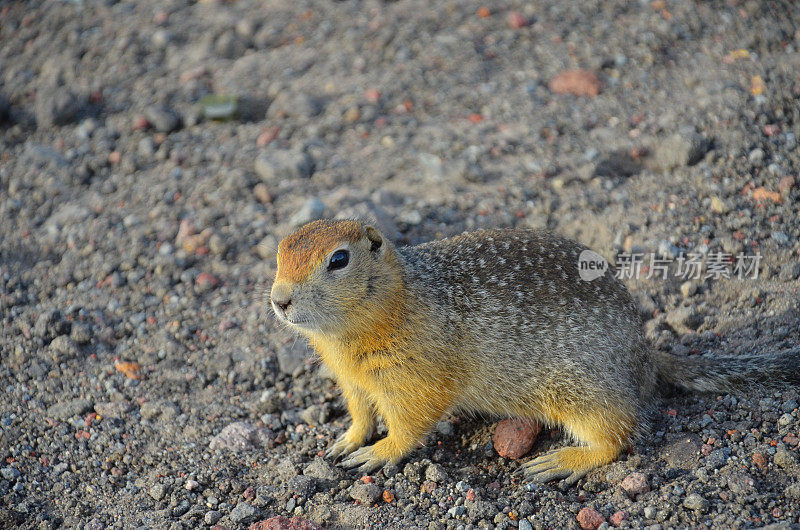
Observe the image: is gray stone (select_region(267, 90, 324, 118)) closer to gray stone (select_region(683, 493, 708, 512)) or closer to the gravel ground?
the gravel ground

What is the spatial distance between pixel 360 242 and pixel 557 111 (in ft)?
9.96

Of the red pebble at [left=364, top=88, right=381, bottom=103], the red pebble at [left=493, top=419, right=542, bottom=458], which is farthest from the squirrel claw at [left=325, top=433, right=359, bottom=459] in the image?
the red pebble at [left=364, top=88, right=381, bottom=103]

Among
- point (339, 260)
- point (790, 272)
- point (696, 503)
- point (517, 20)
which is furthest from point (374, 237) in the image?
point (517, 20)

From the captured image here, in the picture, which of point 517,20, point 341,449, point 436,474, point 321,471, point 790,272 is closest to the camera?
point 436,474

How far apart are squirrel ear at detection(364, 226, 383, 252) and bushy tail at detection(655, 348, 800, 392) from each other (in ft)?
5.17

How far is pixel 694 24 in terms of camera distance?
646 centimetres

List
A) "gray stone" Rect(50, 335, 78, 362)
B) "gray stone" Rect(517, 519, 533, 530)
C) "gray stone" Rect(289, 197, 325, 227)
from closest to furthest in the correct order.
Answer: "gray stone" Rect(517, 519, 533, 530) < "gray stone" Rect(50, 335, 78, 362) < "gray stone" Rect(289, 197, 325, 227)

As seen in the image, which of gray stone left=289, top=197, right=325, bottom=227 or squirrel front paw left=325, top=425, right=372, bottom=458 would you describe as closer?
squirrel front paw left=325, top=425, right=372, bottom=458

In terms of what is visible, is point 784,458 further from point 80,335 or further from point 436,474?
point 80,335

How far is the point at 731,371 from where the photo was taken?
3832 millimetres

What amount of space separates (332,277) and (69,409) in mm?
1950

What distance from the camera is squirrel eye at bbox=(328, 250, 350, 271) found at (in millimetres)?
3420

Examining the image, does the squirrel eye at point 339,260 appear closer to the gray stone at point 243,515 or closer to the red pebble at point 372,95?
the gray stone at point 243,515

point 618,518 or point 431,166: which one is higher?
point 431,166
